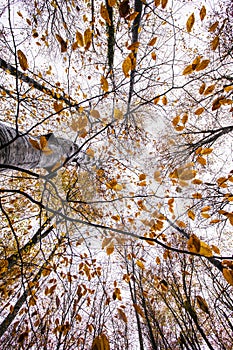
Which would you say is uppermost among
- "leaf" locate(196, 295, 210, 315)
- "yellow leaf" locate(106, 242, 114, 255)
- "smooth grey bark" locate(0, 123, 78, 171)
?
"smooth grey bark" locate(0, 123, 78, 171)

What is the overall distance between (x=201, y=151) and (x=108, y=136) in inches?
82.4

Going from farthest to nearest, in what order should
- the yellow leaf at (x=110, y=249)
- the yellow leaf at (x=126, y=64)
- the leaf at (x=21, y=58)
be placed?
the yellow leaf at (x=110, y=249) < the yellow leaf at (x=126, y=64) < the leaf at (x=21, y=58)

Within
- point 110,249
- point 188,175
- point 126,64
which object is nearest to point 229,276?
point 110,249

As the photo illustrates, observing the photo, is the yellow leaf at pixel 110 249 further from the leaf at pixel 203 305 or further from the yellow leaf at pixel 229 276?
the leaf at pixel 203 305

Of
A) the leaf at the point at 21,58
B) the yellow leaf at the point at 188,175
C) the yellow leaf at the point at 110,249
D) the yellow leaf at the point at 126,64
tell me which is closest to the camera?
the leaf at the point at 21,58

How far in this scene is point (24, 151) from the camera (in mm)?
1616

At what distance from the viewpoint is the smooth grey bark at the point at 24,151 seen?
1.35 meters

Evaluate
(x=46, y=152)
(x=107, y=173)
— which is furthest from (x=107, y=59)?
(x=46, y=152)

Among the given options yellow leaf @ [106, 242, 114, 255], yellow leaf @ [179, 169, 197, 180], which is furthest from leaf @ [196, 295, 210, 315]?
yellow leaf @ [179, 169, 197, 180]

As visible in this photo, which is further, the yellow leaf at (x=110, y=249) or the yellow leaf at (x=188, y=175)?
the yellow leaf at (x=188, y=175)

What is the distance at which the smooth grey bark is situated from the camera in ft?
4.43

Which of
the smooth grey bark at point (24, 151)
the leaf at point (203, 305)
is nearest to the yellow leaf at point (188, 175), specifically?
the leaf at point (203, 305)

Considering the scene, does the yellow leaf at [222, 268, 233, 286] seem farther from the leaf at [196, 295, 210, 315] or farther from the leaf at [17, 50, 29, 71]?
the leaf at [17, 50, 29, 71]

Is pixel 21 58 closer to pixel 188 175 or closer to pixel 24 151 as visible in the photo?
pixel 24 151
